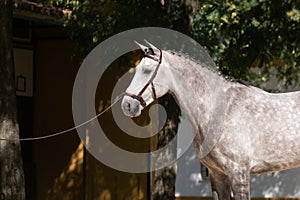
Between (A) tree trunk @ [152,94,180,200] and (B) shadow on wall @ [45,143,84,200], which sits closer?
(A) tree trunk @ [152,94,180,200]

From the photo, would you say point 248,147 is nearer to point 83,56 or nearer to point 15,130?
point 15,130

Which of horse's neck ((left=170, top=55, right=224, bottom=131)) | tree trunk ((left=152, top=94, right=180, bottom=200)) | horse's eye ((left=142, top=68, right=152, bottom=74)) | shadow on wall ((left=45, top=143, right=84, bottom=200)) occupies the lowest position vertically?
shadow on wall ((left=45, top=143, right=84, bottom=200))

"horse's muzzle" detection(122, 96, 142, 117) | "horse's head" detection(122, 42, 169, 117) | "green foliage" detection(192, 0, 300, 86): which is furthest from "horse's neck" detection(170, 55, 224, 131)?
"green foliage" detection(192, 0, 300, 86)

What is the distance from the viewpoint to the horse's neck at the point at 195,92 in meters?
6.51

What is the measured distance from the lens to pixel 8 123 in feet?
28.2

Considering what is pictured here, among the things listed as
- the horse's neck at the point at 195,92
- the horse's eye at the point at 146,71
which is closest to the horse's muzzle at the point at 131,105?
the horse's eye at the point at 146,71

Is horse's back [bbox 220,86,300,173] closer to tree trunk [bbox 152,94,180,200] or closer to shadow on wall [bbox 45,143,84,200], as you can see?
tree trunk [bbox 152,94,180,200]

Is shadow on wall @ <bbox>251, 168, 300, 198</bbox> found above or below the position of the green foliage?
below

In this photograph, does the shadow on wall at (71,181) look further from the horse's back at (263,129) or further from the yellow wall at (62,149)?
the horse's back at (263,129)

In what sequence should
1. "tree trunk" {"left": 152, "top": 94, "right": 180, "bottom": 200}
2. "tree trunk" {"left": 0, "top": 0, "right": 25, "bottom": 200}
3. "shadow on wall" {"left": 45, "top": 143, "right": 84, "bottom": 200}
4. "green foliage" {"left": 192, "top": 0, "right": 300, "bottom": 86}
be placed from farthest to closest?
"shadow on wall" {"left": 45, "top": 143, "right": 84, "bottom": 200}
"green foliage" {"left": 192, "top": 0, "right": 300, "bottom": 86}
"tree trunk" {"left": 152, "top": 94, "right": 180, "bottom": 200}
"tree trunk" {"left": 0, "top": 0, "right": 25, "bottom": 200}

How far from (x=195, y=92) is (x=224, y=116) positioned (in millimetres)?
320

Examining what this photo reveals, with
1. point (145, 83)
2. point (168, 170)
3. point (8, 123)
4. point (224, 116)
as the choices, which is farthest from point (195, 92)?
point (168, 170)

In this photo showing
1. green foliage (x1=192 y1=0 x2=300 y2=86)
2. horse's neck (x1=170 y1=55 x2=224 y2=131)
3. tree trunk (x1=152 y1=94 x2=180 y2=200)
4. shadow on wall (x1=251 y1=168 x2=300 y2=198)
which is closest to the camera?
horse's neck (x1=170 y1=55 x2=224 y2=131)

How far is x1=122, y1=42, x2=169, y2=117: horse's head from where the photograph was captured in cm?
637
